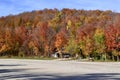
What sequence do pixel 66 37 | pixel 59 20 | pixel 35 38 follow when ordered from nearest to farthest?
pixel 66 37
pixel 35 38
pixel 59 20

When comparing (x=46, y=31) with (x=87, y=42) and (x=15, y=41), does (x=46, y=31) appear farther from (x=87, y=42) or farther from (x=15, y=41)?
(x=87, y=42)

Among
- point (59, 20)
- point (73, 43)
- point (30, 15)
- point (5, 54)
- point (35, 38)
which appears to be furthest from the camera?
point (30, 15)

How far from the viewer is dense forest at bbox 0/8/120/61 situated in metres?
69.1

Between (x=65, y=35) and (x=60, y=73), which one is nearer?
(x=60, y=73)

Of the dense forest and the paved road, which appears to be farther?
the dense forest

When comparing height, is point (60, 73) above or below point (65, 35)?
below

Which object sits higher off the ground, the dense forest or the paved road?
the dense forest

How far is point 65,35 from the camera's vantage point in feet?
289

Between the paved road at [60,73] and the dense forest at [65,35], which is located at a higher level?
the dense forest at [65,35]

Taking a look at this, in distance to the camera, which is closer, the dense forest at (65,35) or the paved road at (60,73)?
the paved road at (60,73)

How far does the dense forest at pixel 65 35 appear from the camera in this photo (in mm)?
69125

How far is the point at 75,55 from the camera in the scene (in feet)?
267

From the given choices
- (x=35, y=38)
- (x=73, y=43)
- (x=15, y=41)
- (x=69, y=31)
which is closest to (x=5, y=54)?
(x=15, y=41)

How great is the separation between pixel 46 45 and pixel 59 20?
102ft
